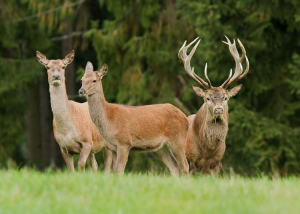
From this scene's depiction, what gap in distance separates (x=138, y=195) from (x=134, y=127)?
4.53m

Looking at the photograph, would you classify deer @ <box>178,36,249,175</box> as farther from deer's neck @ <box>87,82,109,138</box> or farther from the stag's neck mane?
deer's neck @ <box>87,82,109,138</box>

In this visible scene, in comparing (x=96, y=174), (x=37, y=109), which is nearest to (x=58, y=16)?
(x=37, y=109)

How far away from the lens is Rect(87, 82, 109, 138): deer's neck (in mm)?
13703

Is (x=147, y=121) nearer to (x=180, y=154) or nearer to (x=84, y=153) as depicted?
(x=180, y=154)

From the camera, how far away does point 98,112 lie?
541 inches

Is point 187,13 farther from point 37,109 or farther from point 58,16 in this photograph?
point 37,109

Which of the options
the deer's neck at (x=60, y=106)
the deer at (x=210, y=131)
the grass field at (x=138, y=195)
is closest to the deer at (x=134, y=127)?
the deer at (x=210, y=131)

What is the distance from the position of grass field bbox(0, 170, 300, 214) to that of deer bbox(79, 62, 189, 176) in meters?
3.14

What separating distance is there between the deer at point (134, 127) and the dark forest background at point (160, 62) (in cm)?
726

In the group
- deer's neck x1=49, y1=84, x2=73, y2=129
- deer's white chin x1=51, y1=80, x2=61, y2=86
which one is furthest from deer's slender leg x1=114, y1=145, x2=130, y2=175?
deer's white chin x1=51, y1=80, x2=61, y2=86

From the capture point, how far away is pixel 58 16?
90.8ft

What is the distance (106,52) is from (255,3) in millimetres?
5132

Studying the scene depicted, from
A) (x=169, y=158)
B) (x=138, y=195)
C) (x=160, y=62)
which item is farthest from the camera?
(x=160, y=62)

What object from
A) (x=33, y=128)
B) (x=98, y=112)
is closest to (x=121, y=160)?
(x=98, y=112)
